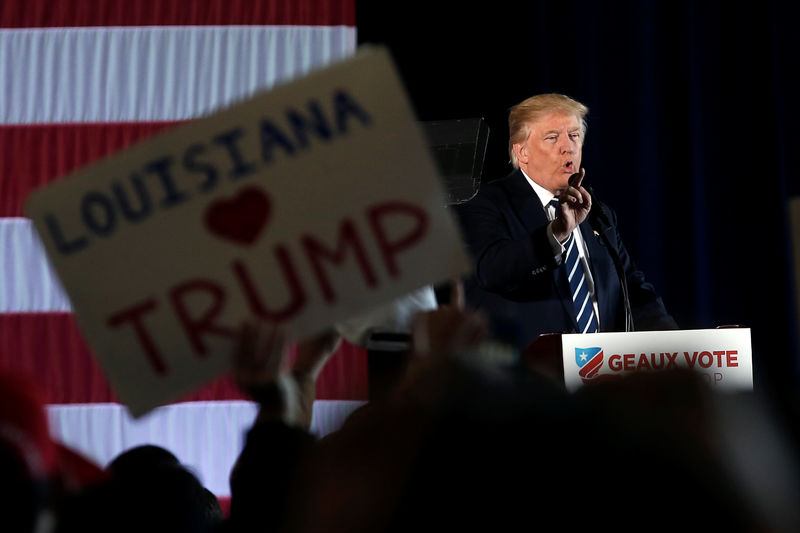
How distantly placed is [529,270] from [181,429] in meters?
2.49

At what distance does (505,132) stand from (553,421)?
402 centimetres

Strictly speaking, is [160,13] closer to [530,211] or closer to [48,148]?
[48,148]

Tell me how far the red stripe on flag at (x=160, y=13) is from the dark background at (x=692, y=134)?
31 cm

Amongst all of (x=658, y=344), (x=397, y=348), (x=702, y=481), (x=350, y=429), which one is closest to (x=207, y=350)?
(x=397, y=348)

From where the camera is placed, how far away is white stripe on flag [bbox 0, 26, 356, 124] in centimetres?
461

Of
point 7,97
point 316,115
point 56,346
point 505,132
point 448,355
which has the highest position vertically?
point 7,97

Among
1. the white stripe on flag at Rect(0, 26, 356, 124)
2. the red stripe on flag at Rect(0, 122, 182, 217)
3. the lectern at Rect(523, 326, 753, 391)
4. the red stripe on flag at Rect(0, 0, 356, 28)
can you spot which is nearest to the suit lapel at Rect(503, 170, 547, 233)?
the lectern at Rect(523, 326, 753, 391)

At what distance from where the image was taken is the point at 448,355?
414 mm

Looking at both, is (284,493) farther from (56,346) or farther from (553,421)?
(56,346)

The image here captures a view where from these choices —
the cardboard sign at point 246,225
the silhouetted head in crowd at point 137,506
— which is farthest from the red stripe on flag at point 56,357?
the silhouetted head in crowd at point 137,506

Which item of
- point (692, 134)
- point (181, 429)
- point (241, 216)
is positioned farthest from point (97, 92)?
point (241, 216)

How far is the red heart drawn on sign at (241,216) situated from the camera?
994 millimetres

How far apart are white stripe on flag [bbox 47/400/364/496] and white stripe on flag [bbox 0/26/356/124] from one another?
1.29m

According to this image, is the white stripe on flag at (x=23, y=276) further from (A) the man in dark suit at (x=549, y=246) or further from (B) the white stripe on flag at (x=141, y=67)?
(A) the man in dark suit at (x=549, y=246)
